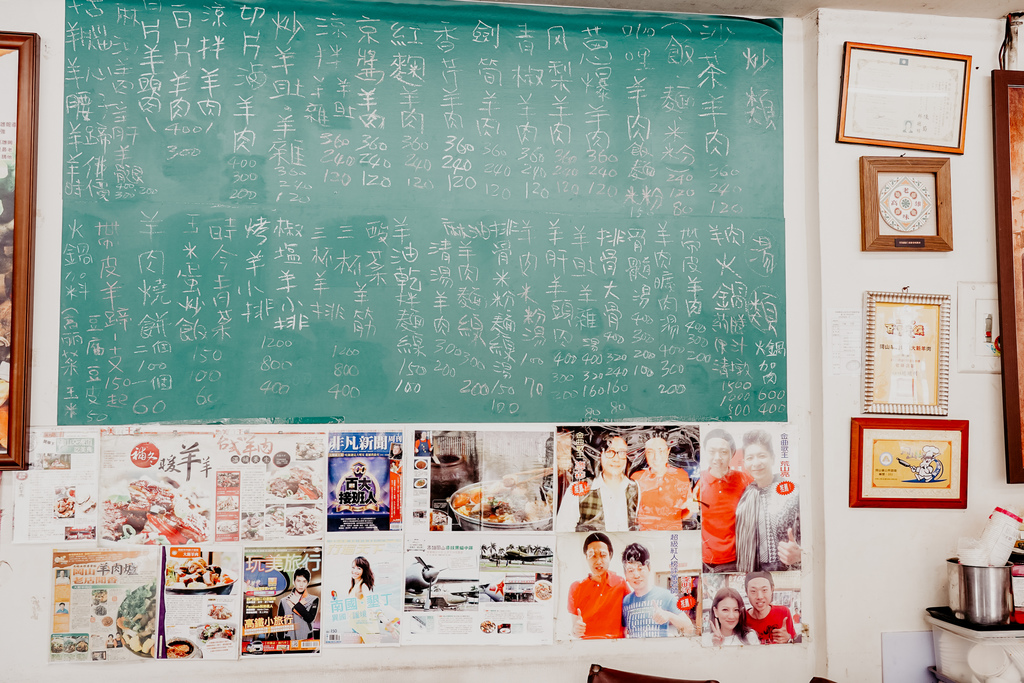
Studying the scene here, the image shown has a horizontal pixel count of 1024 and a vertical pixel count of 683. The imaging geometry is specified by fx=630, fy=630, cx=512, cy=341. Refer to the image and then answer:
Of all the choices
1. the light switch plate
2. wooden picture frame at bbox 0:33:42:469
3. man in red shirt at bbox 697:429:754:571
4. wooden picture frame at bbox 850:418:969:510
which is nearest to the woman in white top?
man in red shirt at bbox 697:429:754:571

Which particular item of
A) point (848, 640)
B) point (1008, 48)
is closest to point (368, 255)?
point (848, 640)

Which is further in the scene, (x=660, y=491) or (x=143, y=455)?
(x=660, y=491)

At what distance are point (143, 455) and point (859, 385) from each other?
267 centimetres

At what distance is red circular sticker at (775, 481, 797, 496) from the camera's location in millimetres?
2430

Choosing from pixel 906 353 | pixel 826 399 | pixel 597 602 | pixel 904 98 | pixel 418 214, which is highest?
pixel 904 98

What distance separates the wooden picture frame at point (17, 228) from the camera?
7.20 feet

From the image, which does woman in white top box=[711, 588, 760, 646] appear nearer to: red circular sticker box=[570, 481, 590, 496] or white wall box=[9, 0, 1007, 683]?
white wall box=[9, 0, 1007, 683]

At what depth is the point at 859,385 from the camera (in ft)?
7.96

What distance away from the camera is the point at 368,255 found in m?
2.34

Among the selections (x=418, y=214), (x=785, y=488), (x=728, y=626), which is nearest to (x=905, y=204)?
(x=785, y=488)

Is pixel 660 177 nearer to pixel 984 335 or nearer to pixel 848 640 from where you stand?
pixel 984 335

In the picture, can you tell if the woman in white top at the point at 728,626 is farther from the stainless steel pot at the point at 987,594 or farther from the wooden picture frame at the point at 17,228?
the wooden picture frame at the point at 17,228

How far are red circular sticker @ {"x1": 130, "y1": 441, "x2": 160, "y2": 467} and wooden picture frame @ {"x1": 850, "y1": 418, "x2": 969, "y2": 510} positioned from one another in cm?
259

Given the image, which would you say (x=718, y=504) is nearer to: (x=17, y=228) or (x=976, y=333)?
(x=976, y=333)
